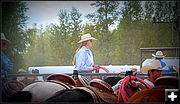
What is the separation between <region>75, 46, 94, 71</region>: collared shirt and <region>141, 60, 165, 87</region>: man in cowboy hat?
1.38ft

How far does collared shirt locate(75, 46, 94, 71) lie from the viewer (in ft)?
7.18

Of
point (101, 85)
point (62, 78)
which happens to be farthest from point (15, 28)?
point (101, 85)

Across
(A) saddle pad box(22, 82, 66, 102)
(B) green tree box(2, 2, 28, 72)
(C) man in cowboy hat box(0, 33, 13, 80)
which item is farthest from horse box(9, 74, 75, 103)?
(B) green tree box(2, 2, 28, 72)

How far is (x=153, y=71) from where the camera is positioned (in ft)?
7.38

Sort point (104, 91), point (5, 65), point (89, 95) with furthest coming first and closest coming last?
point (5, 65), point (104, 91), point (89, 95)

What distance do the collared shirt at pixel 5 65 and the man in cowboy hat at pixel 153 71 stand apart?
1.03 meters

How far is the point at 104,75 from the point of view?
222 cm

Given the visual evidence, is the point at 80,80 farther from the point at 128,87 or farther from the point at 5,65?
the point at 5,65

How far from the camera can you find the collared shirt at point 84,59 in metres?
2.19

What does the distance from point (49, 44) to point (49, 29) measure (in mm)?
119

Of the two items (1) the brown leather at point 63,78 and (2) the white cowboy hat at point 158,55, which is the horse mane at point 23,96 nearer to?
(1) the brown leather at point 63,78

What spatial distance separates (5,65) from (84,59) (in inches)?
23.5

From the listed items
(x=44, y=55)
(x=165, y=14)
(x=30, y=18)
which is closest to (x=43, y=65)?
(x=44, y=55)

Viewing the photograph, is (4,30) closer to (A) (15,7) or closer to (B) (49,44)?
(A) (15,7)
